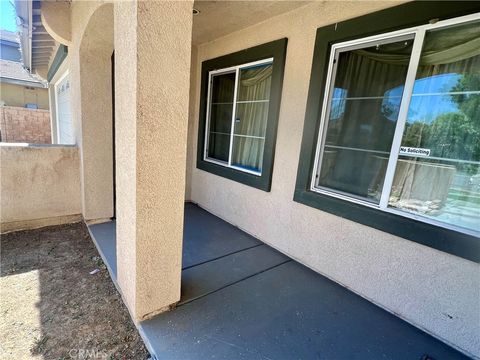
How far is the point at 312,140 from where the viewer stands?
2504 mm

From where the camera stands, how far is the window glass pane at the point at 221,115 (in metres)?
3.83

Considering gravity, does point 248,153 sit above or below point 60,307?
above

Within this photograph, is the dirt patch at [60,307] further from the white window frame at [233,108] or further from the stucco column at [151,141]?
the white window frame at [233,108]

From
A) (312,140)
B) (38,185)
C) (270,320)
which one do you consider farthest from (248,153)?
(38,185)

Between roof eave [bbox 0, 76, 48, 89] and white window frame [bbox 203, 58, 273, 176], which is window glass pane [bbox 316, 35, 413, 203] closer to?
white window frame [bbox 203, 58, 273, 176]

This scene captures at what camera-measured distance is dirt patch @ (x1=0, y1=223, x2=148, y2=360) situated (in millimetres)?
1577

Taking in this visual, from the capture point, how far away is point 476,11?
1546 mm

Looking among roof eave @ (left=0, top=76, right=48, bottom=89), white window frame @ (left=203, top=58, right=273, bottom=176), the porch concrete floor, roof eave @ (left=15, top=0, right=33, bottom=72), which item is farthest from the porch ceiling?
roof eave @ (left=0, top=76, right=48, bottom=89)

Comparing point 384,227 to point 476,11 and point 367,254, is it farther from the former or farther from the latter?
point 476,11

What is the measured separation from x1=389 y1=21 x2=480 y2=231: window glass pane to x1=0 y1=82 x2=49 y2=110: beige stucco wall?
1518cm

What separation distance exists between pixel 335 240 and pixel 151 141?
79.3 inches

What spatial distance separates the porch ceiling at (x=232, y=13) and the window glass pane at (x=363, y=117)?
957mm

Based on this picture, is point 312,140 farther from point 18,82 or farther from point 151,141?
point 18,82

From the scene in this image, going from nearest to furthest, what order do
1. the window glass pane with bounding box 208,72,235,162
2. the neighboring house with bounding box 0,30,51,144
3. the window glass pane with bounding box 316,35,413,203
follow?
the window glass pane with bounding box 316,35,413,203 → the window glass pane with bounding box 208,72,235,162 → the neighboring house with bounding box 0,30,51,144
